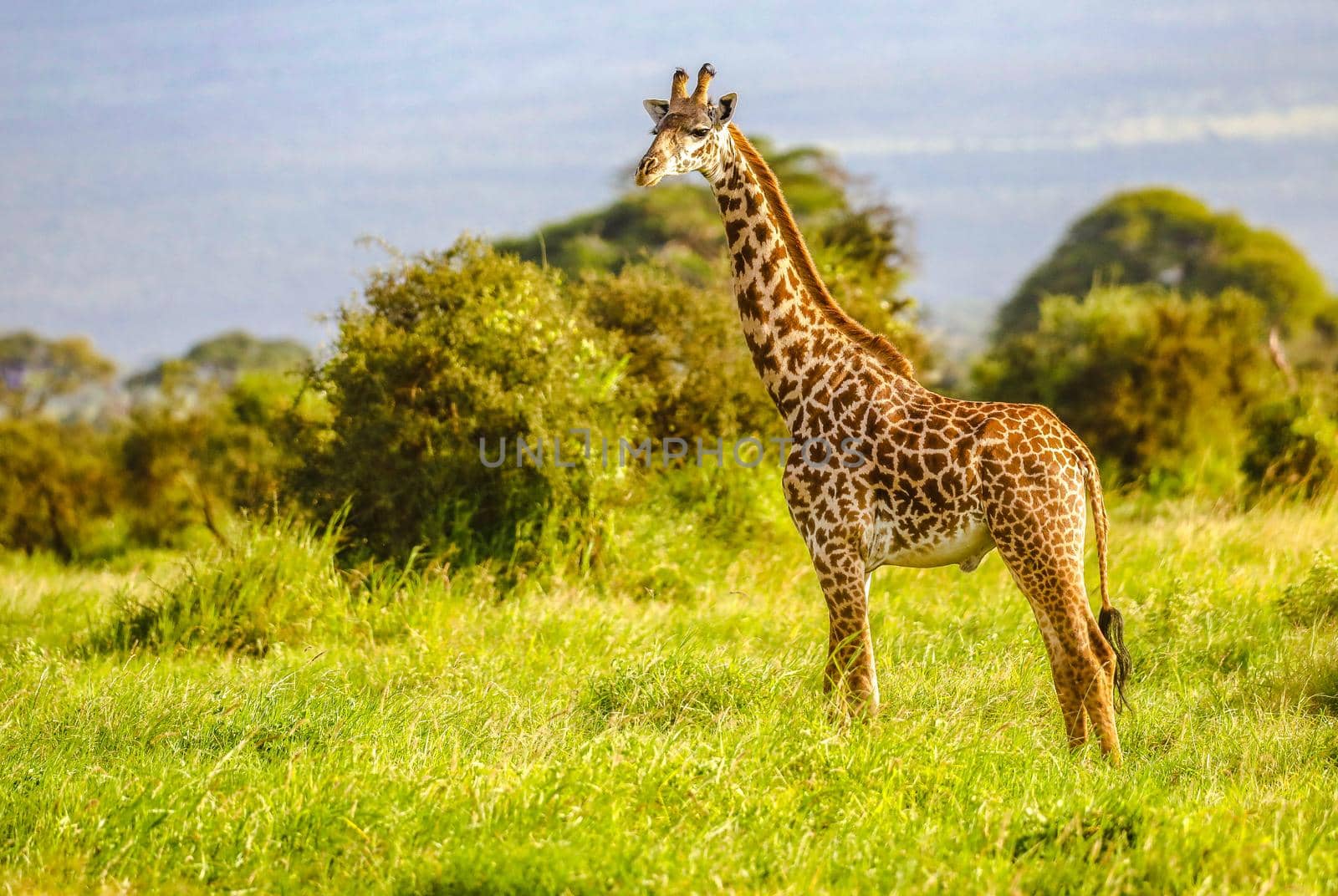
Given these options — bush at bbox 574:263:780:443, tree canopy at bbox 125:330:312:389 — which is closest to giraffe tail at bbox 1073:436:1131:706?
bush at bbox 574:263:780:443

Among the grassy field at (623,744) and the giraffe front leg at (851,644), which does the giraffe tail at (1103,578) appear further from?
the giraffe front leg at (851,644)

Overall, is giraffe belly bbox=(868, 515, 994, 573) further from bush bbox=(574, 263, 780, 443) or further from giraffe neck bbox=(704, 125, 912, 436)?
bush bbox=(574, 263, 780, 443)

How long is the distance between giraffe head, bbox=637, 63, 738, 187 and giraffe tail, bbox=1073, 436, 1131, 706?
2301 millimetres

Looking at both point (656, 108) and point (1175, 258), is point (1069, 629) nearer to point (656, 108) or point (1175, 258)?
point (656, 108)

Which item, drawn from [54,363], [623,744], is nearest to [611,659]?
[623,744]

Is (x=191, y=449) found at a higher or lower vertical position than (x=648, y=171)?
lower

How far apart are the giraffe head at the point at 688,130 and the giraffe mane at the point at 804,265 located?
0.23m

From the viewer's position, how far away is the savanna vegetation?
509cm

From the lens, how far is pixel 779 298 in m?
6.91

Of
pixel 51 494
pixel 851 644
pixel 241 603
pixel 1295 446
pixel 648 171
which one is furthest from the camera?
pixel 51 494

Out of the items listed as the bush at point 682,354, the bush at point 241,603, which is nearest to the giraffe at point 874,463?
the bush at point 241,603

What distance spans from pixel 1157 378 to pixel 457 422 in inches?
470

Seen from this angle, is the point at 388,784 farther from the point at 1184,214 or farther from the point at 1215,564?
the point at 1184,214

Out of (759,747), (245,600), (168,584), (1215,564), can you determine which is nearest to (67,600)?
(168,584)
